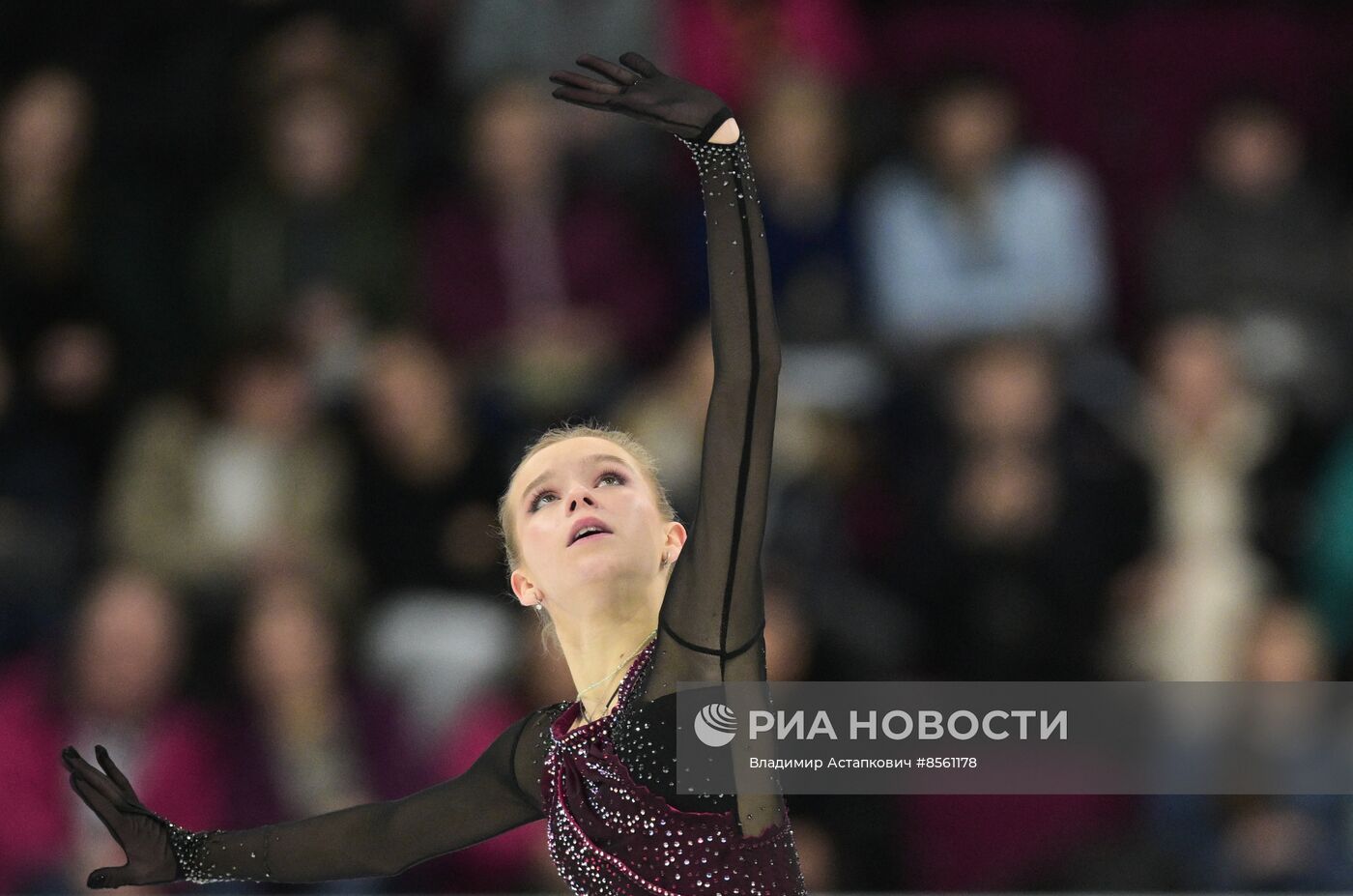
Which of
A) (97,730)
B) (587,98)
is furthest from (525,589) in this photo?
(97,730)

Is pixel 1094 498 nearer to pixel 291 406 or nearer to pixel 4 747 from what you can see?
pixel 291 406

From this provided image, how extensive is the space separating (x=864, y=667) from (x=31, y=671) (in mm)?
2254

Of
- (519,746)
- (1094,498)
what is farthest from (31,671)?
(1094,498)

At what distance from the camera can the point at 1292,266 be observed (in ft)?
19.9

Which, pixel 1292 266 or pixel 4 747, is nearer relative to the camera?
pixel 4 747

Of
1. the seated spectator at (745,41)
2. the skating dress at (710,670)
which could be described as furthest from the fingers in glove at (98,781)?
the seated spectator at (745,41)

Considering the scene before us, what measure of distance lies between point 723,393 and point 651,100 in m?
0.41

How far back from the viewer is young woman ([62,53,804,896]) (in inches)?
104

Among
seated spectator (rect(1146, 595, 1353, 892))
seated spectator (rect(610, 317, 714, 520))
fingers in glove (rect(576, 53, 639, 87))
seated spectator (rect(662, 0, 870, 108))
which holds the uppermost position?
fingers in glove (rect(576, 53, 639, 87))

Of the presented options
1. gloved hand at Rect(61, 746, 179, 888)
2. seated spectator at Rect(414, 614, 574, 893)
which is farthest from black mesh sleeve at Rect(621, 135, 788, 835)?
seated spectator at Rect(414, 614, 574, 893)

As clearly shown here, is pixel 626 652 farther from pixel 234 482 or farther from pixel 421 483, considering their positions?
pixel 234 482

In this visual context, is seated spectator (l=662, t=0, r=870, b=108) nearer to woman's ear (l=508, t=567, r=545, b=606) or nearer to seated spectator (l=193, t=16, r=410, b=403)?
seated spectator (l=193, t=16, r=410, b=403)

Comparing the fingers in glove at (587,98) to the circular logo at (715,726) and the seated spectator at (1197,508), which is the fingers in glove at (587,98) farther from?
the seated spectator at (1197,508)

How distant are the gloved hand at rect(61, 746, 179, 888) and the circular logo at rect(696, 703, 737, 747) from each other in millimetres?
1026
